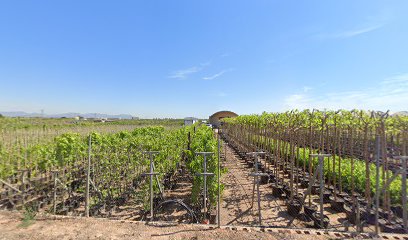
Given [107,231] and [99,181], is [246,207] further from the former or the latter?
[99,181]

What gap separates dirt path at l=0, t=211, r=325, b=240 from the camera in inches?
137

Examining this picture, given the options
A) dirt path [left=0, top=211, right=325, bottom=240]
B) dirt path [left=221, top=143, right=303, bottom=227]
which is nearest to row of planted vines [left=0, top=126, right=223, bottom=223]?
dirt path [left=221, top=143, right=303, bottom=227]

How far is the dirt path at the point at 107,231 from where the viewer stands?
3.48m

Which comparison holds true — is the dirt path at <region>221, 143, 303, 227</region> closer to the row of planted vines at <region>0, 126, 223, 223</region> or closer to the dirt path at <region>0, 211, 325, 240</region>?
the row of planted vines at <region>0, 126, 223, 223</region>

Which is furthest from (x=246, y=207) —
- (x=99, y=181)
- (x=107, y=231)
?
(x=99, y=181)

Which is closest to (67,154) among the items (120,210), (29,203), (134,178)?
(29,203)

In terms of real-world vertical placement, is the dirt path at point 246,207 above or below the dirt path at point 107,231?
below

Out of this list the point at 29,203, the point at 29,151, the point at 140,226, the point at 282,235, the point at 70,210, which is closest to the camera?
the point at 282,235

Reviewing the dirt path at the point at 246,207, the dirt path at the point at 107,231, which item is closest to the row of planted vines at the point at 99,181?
the dirt path at the point at 246,207

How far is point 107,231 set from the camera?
363 cm

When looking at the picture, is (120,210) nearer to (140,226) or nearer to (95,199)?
(95,199)

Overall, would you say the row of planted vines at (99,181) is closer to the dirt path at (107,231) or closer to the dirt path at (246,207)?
the dirt path at (246,207)

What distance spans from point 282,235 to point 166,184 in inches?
172

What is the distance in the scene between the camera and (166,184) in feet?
23.3
